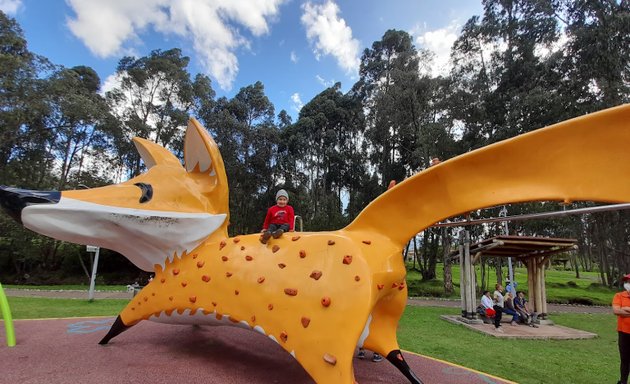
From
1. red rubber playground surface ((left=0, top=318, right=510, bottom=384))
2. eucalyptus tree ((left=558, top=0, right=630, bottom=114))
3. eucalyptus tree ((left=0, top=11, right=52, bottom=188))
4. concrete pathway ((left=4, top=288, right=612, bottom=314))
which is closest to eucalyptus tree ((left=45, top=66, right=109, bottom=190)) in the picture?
eucalyptus tree ((left=0, top=11, right=52, bottom=188))

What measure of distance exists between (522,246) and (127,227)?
34.4ft

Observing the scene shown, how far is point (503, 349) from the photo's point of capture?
23.5 feet

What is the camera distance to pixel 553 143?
2.44 metres

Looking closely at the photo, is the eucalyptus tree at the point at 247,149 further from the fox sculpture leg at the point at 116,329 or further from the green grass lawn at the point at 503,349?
the fox sculpture leg at the point at 116,329

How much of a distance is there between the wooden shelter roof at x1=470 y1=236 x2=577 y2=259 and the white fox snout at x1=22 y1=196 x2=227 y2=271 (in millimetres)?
8181

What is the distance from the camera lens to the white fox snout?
3.78 meters

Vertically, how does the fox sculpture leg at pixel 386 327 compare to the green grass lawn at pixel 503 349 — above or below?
above

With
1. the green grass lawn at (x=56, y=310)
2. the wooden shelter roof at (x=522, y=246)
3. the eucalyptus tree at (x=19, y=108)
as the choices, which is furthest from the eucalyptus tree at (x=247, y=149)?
the wooden shelter roof at (x=522, y=246)

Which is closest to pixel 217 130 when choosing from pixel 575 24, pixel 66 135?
pixel 66 135

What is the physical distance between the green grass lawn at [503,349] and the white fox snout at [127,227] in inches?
136

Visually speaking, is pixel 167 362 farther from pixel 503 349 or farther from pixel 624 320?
pixel 503 349

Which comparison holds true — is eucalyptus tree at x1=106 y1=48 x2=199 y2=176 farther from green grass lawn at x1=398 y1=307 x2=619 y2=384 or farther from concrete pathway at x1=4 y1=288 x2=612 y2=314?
green grass lawn at x1=398 y1=307 x2=619 y2=384

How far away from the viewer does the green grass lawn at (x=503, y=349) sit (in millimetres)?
5582

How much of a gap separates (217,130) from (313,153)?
23.8 ft
